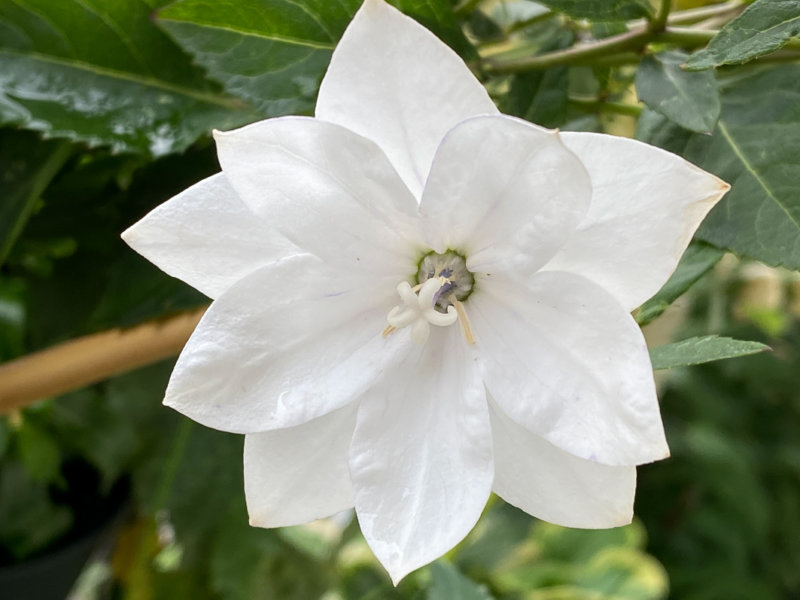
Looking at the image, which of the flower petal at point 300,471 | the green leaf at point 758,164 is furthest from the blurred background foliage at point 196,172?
the flower petal at point 300,471

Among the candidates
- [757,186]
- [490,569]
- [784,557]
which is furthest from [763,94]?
[784,557]

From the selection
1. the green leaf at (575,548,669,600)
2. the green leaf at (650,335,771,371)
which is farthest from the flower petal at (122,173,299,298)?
the green leaf at (575,548,669,600)

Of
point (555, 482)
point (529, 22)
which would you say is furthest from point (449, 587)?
point (529, 22)

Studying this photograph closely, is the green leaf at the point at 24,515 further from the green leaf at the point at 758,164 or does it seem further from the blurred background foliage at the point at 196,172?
the green leaf at the point at 758,164

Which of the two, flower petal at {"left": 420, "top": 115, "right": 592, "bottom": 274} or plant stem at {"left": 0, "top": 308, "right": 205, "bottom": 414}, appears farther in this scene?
plant stem at {"left": 0, "top": 308, "right": 205, "bottom": 414}

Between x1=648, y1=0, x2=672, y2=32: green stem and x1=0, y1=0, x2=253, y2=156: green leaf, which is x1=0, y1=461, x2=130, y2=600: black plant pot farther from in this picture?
x1=648, y1=0, x2=672, y2=32: green stem

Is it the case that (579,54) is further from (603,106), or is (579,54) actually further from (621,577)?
(621,577)

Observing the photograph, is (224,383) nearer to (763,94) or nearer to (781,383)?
(763,94)
